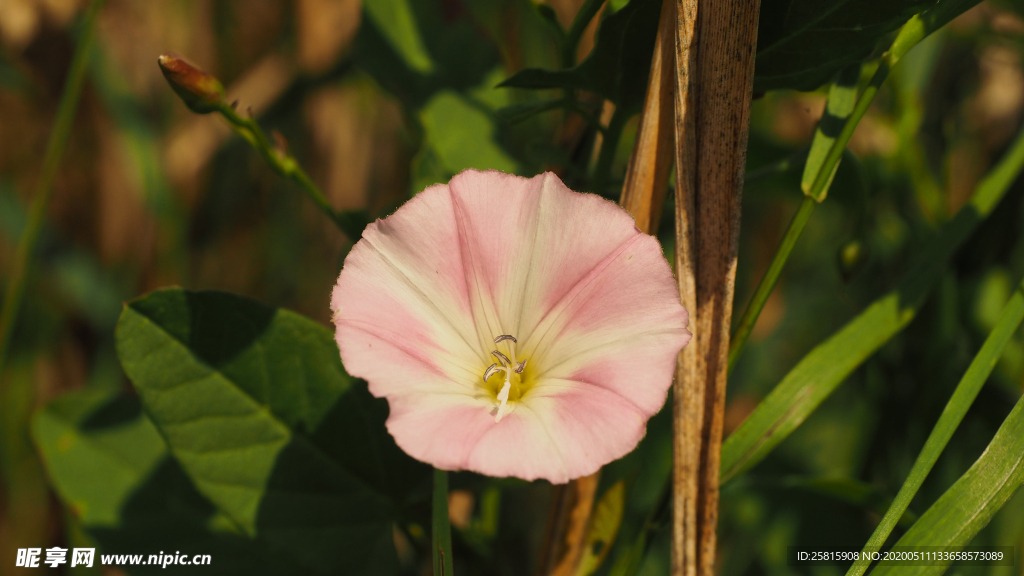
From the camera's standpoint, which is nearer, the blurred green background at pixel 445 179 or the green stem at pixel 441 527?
the green stem at pixel 441 527

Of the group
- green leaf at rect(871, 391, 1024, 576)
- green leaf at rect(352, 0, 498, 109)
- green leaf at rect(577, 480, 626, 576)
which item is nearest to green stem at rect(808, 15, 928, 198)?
green leaf at rect(871, 391, 1024, 576)

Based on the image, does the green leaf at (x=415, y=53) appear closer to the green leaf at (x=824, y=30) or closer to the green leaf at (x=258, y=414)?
the green leaf at (x=258, y=414)

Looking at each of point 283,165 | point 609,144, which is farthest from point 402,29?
point 609,144

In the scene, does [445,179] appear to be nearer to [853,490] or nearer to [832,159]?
[832,159]

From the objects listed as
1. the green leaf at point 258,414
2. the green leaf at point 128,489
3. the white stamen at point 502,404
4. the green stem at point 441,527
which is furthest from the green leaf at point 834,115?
the green leaf at point 128,489

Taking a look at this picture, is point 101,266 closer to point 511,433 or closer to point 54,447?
point 54,447

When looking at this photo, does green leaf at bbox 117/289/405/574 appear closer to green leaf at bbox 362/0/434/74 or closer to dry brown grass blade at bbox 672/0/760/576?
dry brown grass blade at bbox 672/0/760/576

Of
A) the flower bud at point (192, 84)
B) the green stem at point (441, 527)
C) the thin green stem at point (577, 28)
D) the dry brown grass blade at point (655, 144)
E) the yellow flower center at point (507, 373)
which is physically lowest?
the green stem at point (441, 527)
